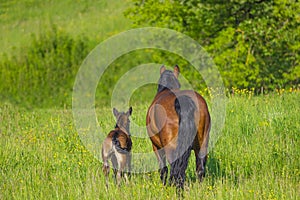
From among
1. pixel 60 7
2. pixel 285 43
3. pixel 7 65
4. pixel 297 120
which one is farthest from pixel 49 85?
pixel 297 120

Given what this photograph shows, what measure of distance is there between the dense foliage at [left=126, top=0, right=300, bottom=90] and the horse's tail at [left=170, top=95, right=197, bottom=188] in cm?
1231

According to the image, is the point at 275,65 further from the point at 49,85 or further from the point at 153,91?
the point at 49,85

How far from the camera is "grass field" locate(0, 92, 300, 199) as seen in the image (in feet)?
21.1

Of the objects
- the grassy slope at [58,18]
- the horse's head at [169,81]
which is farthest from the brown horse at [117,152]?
the grassy slope at [58,18]

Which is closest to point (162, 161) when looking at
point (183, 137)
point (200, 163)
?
point (200, 163)

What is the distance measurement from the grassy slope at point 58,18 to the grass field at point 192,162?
60.8ft

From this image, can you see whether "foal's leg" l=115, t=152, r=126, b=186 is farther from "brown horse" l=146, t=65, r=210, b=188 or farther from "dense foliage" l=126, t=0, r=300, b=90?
"dense foliage" l=126, t=0, r=300, b=90

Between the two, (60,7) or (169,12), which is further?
(60,7)

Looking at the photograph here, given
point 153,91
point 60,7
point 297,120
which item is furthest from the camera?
point 60,7

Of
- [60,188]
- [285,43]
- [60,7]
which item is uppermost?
[60,7]

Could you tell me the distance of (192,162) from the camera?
27.0 ft

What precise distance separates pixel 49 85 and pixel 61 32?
2972 millimetres

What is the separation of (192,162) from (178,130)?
1588 millimetres

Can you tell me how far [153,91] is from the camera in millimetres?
26500
